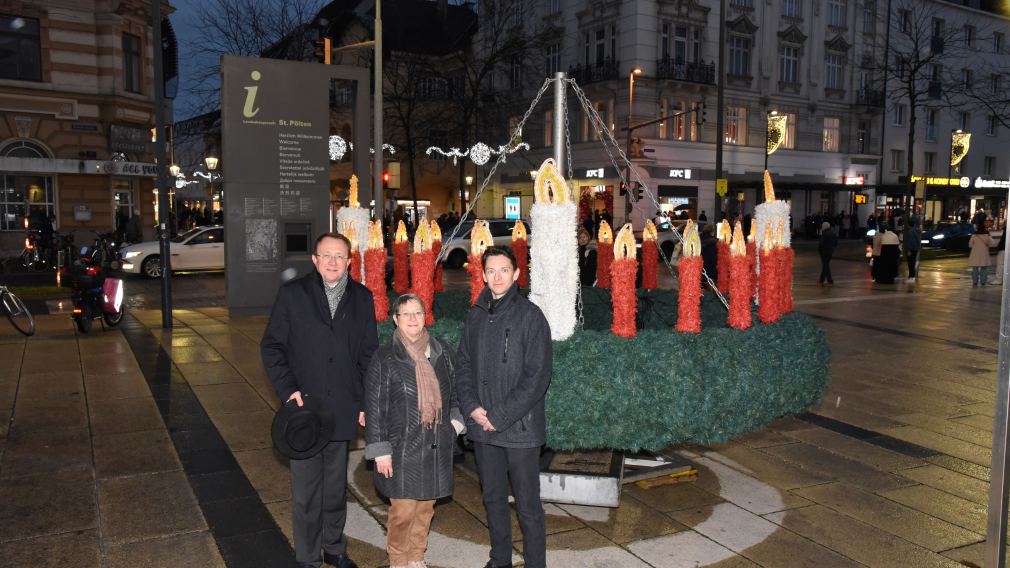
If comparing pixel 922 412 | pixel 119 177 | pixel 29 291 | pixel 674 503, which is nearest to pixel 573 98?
pixel 119 177

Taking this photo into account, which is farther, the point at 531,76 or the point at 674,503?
the point at 531,76

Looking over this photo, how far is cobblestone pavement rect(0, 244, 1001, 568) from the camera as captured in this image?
4.47 m

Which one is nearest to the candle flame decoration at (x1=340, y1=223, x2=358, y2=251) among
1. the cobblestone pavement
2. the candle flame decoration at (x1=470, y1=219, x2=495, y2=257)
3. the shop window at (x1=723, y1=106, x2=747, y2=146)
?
the candle flame decoration at (x1=470, y1=219, x2=495, y2=257)

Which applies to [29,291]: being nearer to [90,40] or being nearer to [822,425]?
[90,40]

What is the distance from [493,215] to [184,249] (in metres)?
26.5

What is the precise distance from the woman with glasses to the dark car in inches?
1349

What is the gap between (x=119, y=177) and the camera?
2772 cm

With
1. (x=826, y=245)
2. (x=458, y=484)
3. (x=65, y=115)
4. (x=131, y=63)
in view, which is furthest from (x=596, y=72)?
(x=458, y=484)

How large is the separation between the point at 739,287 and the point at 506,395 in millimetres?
2964

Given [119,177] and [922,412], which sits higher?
[119,177]

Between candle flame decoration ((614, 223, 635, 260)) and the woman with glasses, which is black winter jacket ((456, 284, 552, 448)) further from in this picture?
candle flame decoration ((614, 223, 635, 260))

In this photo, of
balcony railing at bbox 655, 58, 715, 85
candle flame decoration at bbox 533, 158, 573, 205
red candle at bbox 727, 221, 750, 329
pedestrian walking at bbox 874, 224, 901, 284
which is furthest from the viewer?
balcony railing at bbox 655, 58, 715, 85

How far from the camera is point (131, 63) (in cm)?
2842

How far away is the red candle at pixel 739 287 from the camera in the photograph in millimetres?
5914
